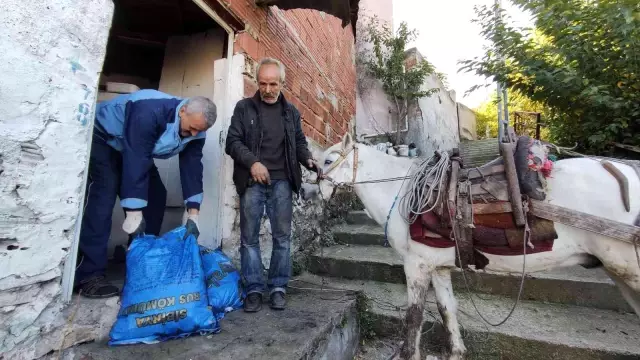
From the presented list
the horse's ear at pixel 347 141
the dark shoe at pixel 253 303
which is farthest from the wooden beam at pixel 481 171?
the dark shoe at pixel 253 303

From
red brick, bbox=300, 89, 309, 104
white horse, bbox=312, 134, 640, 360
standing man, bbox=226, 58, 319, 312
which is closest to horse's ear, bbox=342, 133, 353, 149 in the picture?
white horse, bbox=312, 134, 640, 360

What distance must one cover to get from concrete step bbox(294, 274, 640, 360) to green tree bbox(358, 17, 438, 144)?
7089 mm

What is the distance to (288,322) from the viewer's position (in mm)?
2176

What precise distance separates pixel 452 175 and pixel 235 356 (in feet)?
5.89

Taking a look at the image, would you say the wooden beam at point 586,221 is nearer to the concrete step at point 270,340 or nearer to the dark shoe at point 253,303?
the concrete step at point 270,340

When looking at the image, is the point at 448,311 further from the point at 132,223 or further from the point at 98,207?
the point at 98,207

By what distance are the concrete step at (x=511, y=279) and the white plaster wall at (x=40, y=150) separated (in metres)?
2.65

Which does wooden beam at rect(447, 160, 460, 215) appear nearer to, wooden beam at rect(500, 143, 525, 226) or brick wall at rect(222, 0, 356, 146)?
wooden beam at rect(500, 143, 525, 226)

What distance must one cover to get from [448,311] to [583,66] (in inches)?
132

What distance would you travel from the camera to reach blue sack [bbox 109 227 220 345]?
1800mm

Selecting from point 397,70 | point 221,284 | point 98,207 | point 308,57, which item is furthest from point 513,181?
point 397,70

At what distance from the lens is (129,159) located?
2.06 meters

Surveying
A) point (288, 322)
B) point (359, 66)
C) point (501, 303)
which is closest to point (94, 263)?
point (288, 322)

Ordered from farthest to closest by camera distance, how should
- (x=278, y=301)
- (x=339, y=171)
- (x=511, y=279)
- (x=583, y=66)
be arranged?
(x=583, y=66) < (x=511, y=279) < (x=339, y=171) < (x=278, y=301)
